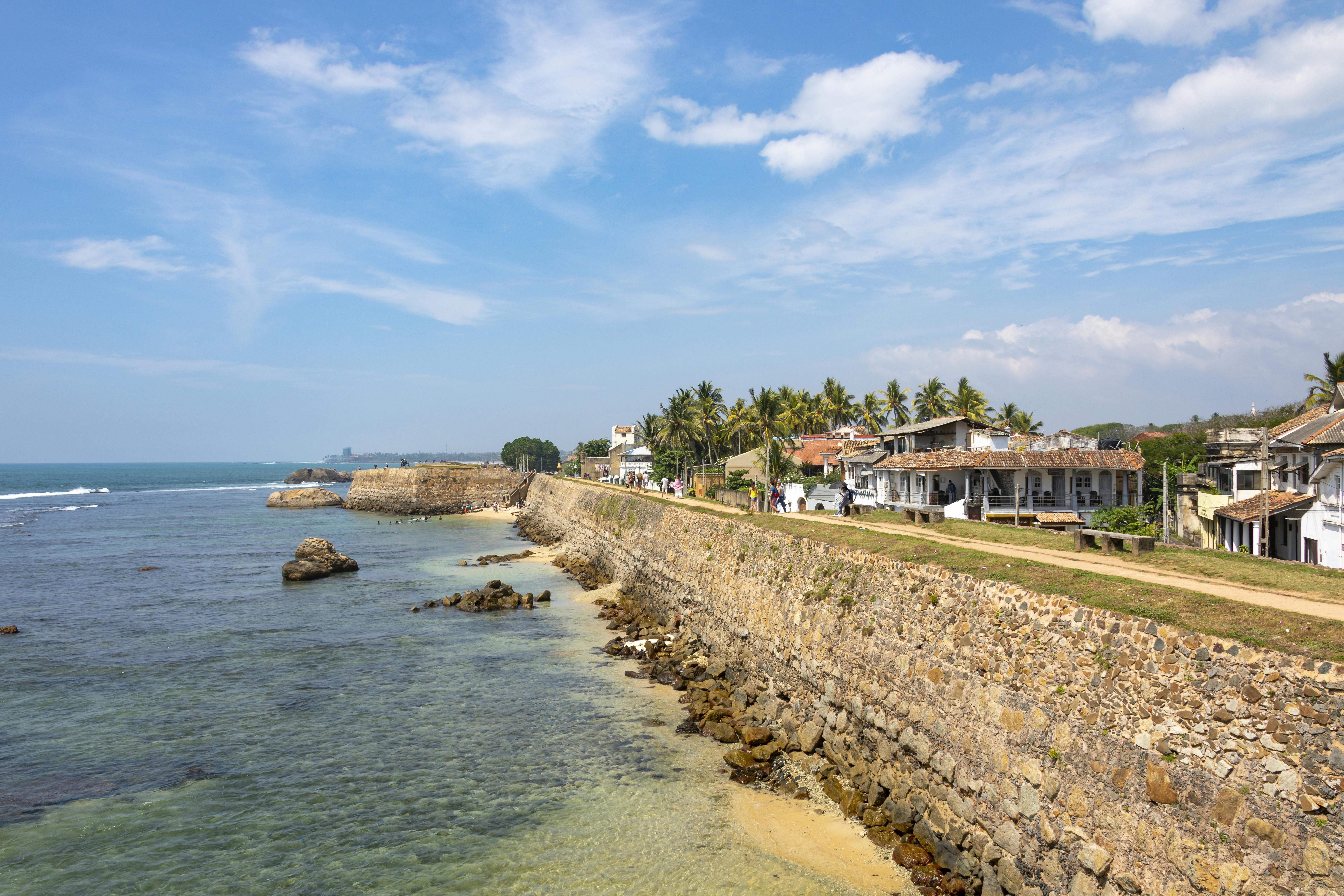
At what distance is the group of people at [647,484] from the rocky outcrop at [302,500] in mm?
48560

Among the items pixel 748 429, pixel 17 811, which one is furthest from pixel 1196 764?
pixel 748 429

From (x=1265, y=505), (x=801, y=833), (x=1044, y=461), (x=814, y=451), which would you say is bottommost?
(x=801, y=833)

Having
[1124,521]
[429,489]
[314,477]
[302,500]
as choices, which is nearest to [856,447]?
[1124,521]

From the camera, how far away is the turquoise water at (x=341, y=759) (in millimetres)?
12289

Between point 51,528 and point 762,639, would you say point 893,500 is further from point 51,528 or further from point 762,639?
point 51,528

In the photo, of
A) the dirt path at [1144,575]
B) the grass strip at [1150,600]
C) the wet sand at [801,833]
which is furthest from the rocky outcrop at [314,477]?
the grass strip at [1150,600]

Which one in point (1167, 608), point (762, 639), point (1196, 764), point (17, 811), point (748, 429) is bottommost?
point (17, 811)

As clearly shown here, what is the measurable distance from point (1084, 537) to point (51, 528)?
94.4 meters

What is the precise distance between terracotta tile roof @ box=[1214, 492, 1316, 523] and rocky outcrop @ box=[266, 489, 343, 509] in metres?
106

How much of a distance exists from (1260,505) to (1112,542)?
1483cm

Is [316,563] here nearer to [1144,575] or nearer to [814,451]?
[814,451]

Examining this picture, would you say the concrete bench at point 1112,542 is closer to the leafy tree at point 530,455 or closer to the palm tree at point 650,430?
the palm tree at point 650,430

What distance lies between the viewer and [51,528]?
72.9 metres

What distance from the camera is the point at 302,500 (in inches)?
4021
